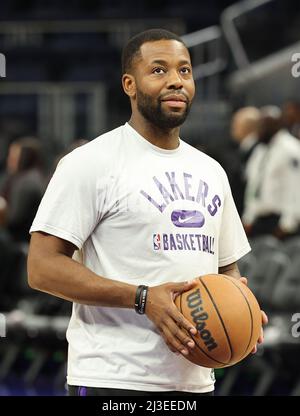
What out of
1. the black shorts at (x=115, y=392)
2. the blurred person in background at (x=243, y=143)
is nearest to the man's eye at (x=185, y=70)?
the black shorts at (x=115, y=392)

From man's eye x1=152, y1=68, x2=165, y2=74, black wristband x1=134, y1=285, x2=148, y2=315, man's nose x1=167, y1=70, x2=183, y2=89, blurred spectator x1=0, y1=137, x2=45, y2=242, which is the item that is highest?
man's eye x1=152, y1=68, x2=165, y2=74

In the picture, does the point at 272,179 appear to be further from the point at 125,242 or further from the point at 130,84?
the point at 125,242

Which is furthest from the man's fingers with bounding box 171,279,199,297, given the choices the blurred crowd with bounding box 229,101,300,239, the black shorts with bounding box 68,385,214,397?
the blurred crowd with bounding box 229,101,300,239

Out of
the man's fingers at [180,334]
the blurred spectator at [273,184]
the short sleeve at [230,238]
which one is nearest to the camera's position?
the man's fingers at [180,334]

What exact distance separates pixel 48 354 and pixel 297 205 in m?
2.33

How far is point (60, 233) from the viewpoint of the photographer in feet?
10.2

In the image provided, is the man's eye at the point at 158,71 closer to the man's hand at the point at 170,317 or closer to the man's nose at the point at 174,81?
the man's nose at the point at 174,81

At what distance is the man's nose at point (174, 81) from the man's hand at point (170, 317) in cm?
58

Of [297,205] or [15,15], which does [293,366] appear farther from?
[15,15]

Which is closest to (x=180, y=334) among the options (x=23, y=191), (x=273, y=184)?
(x=273, y=184)

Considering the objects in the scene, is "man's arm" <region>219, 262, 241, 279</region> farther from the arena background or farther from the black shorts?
the arena background

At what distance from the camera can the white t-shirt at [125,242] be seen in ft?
10.3

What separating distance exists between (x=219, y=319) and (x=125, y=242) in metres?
0.36

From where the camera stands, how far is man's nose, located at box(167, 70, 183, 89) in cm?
315
